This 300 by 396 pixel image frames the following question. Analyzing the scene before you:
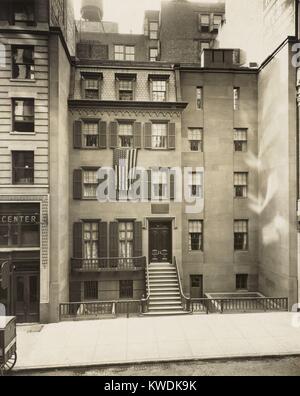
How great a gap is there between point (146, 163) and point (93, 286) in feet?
28.8

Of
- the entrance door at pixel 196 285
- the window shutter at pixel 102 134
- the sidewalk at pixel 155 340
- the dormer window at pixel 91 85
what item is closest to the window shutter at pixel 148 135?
the window shutter at pixel 102 134

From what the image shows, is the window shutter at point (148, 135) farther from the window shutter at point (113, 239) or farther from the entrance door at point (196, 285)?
the entrance door at point (196, 285)

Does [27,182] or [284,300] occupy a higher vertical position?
[27,182]

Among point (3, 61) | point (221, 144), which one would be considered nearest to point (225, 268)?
point (221, 144)

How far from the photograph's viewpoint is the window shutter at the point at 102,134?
20.6 meters

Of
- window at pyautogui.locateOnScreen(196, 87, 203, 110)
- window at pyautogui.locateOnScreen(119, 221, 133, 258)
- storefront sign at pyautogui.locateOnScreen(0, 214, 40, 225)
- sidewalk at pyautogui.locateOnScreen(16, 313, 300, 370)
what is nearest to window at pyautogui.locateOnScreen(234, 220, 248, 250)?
sidewalk at pyautogui.locateOnScreen(16, 313, 300, 370)

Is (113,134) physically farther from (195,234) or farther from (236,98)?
(236,98)

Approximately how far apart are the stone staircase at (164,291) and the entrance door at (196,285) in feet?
6.43

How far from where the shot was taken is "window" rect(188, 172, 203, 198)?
21.6m

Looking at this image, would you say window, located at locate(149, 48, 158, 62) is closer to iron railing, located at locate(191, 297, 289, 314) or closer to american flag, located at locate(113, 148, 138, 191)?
american flag, located at locate(113, 148, 138, 191)

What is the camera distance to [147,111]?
20891mm

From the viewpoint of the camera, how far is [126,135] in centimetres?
2097

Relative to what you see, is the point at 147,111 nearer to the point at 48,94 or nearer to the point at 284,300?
the point at 48,94

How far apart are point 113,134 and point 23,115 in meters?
5.66
